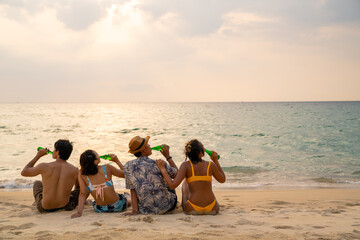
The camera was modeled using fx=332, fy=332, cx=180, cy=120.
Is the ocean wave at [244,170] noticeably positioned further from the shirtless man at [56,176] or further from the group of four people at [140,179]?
the shirtless man at [56,176]

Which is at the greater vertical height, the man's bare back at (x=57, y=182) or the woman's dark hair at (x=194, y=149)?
the woman's dark hair at (x=194, y=149)

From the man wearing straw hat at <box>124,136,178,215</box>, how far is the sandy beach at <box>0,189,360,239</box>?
180mm

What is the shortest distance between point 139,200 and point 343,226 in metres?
2.81

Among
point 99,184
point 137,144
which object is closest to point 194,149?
point 137,144

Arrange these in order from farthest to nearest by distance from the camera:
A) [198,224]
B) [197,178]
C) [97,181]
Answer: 1. [97,181]
2. [197,178]
3. [198,224]

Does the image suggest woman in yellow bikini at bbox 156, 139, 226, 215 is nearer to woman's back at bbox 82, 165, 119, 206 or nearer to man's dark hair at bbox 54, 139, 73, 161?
woman's back at bbox 82, 165, 119, 206

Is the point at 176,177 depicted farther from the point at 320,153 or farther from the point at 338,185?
the point at 320,153

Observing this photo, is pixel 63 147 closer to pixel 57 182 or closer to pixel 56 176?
pixel 56 176

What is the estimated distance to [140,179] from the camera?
4.87m

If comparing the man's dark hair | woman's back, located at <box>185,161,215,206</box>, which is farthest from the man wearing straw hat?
the man's dark hair

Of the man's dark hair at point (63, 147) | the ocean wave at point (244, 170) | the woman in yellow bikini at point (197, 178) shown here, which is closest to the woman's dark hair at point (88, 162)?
the man's dark hair at point (63, 147)

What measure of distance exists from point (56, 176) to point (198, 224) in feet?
7.56

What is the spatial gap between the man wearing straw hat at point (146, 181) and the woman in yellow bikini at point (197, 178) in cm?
17

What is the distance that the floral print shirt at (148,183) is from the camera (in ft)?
15.9
